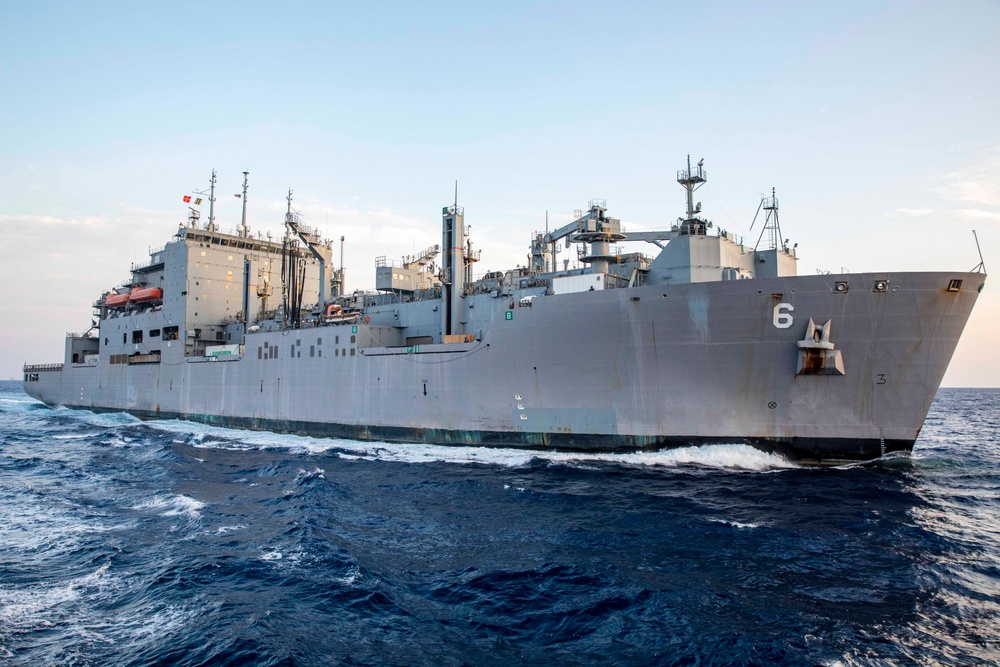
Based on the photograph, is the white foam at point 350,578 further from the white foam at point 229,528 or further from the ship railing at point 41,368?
the ship railing at point 41,368

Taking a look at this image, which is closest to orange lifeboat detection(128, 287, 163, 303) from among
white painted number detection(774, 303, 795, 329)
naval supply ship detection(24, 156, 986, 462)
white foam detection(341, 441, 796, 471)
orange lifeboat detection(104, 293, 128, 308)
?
orange lifeboat detection(104, 293, 128, 308)

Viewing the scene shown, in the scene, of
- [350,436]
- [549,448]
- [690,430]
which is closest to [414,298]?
[350,436]

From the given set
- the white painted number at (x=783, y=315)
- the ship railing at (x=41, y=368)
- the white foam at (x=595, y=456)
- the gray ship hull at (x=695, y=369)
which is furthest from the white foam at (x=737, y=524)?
the ship railing at (x=41, y=368)

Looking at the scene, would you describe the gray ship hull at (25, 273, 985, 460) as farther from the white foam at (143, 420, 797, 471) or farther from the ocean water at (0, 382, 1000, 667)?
the ocean water at (0, 382, 1000, 667)

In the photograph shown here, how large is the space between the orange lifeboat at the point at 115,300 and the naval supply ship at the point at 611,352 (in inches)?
461

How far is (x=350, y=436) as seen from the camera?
23625mm

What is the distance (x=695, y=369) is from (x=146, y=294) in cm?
3228

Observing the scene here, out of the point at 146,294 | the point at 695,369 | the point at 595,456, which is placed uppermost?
the point at 146,294

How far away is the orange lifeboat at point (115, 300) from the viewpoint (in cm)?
3742

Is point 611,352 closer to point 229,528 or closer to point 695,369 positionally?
point 695,369

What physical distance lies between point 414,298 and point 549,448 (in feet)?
32.8

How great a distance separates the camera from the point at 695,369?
15992 mm

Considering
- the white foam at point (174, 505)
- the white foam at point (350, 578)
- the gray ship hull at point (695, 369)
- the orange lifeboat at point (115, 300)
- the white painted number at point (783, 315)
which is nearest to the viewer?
the white foam at point (350, 578)

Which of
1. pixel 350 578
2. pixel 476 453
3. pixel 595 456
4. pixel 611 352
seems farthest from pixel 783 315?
pixel 350 578
